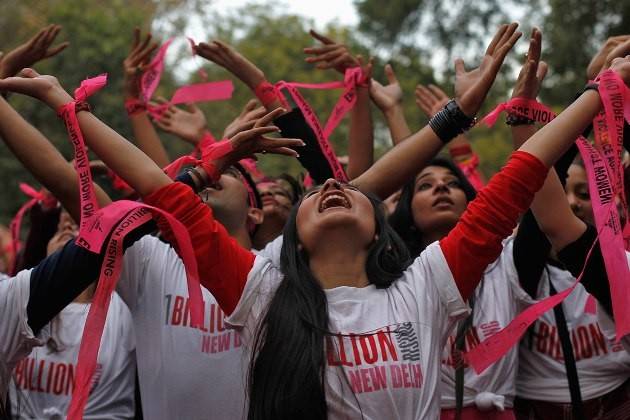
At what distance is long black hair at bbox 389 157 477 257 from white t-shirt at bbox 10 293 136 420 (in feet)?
4.36

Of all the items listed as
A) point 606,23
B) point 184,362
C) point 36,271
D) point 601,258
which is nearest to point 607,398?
point 601,258

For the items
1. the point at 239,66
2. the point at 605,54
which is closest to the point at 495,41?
the point at 605,54

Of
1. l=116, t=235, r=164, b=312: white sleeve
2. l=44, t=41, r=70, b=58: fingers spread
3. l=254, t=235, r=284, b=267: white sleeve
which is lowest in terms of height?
l=116, t=235, r=164, b=312: white sleeve

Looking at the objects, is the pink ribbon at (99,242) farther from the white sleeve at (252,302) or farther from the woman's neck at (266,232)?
the woman's neck at (266,232)

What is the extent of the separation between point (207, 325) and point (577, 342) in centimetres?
155

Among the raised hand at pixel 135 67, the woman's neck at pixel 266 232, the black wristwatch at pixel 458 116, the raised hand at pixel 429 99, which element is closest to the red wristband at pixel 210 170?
the black wristwatch at pixel 458 116

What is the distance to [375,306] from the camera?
10.5ft

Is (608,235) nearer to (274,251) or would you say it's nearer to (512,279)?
(512,279)

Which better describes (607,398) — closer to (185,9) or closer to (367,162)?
(367,162)

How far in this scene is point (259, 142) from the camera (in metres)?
3.26

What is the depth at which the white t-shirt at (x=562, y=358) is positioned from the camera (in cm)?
403

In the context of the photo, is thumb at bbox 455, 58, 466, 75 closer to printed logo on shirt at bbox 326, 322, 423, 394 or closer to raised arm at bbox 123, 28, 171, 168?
printed logo on shirt at bbox 326, 322, 423, 394

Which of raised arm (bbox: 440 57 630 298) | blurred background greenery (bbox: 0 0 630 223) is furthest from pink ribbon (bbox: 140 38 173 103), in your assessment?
blurred background greenery (bbox: 0 0 630 223)

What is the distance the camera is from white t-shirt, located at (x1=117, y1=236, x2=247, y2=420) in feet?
11.8
